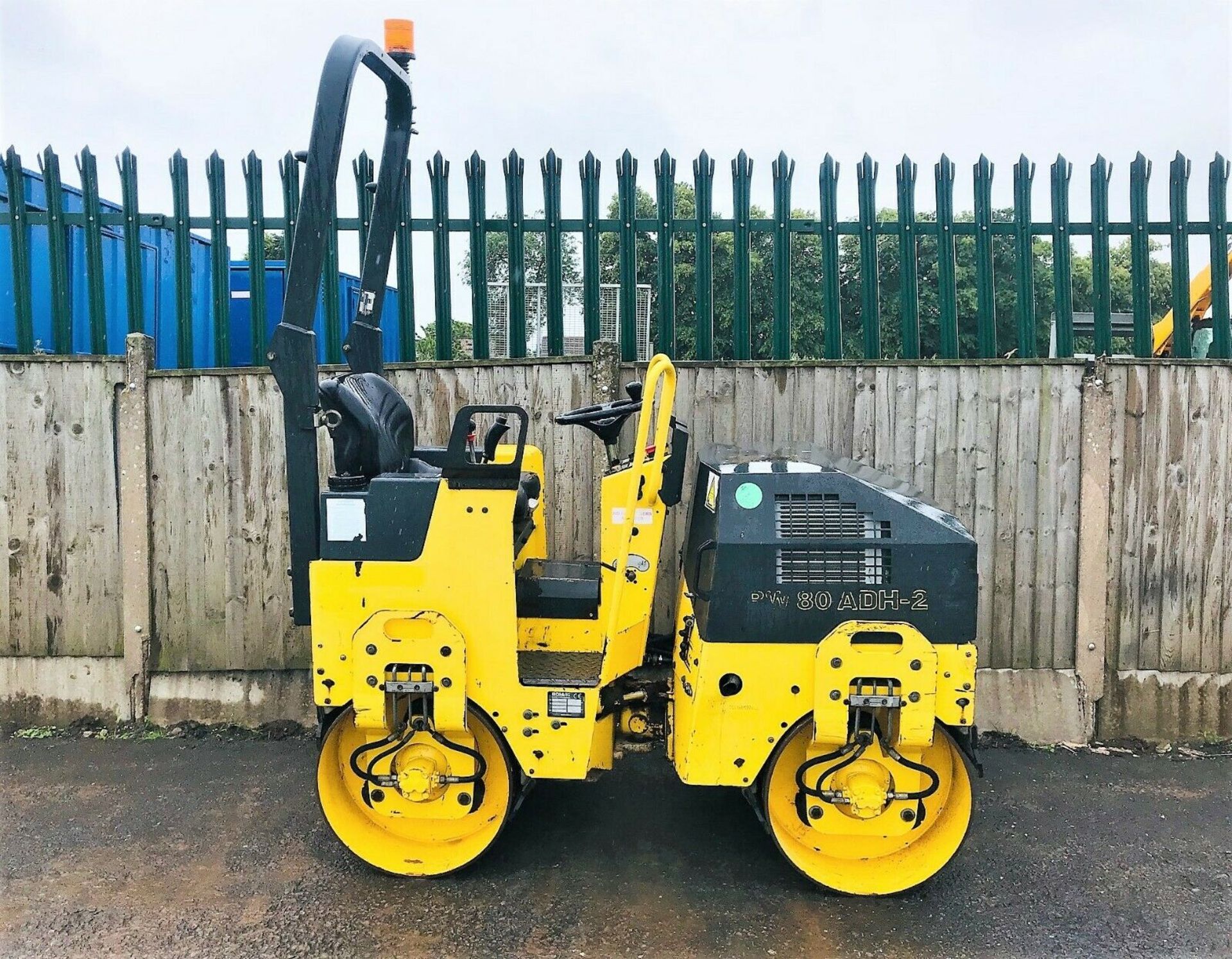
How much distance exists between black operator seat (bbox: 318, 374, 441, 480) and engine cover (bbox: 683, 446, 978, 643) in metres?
1.36

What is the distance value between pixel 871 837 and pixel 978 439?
97.6 inches

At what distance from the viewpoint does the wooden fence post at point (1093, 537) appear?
4945mm

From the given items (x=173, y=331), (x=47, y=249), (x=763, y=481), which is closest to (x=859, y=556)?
(x=763, y=481)

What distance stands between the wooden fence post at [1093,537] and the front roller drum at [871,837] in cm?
209

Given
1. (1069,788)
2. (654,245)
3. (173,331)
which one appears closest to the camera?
(1069,788)

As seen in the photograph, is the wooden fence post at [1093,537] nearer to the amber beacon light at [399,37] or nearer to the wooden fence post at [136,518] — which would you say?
the amber beacon light at [399,37]

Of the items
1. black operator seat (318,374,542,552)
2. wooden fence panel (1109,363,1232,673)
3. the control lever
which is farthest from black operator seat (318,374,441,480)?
wooden fence panel (1109,363,1232,673)

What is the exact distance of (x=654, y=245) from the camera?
5305mm

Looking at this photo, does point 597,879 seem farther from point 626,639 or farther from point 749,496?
point 749,496

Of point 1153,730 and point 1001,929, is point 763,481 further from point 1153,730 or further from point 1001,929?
point 1153,730

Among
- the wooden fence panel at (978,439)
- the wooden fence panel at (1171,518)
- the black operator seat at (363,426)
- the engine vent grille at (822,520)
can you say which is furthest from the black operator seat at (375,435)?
the wooden fence panel at (1171,518)

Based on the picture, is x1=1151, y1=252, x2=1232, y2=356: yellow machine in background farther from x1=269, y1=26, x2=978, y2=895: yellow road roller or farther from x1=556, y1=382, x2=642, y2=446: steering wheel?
x1=556, y1=382, x2=642, y2=446: steering wheel

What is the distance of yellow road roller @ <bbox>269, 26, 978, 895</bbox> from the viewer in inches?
125

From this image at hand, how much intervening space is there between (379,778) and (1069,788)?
130 inches
